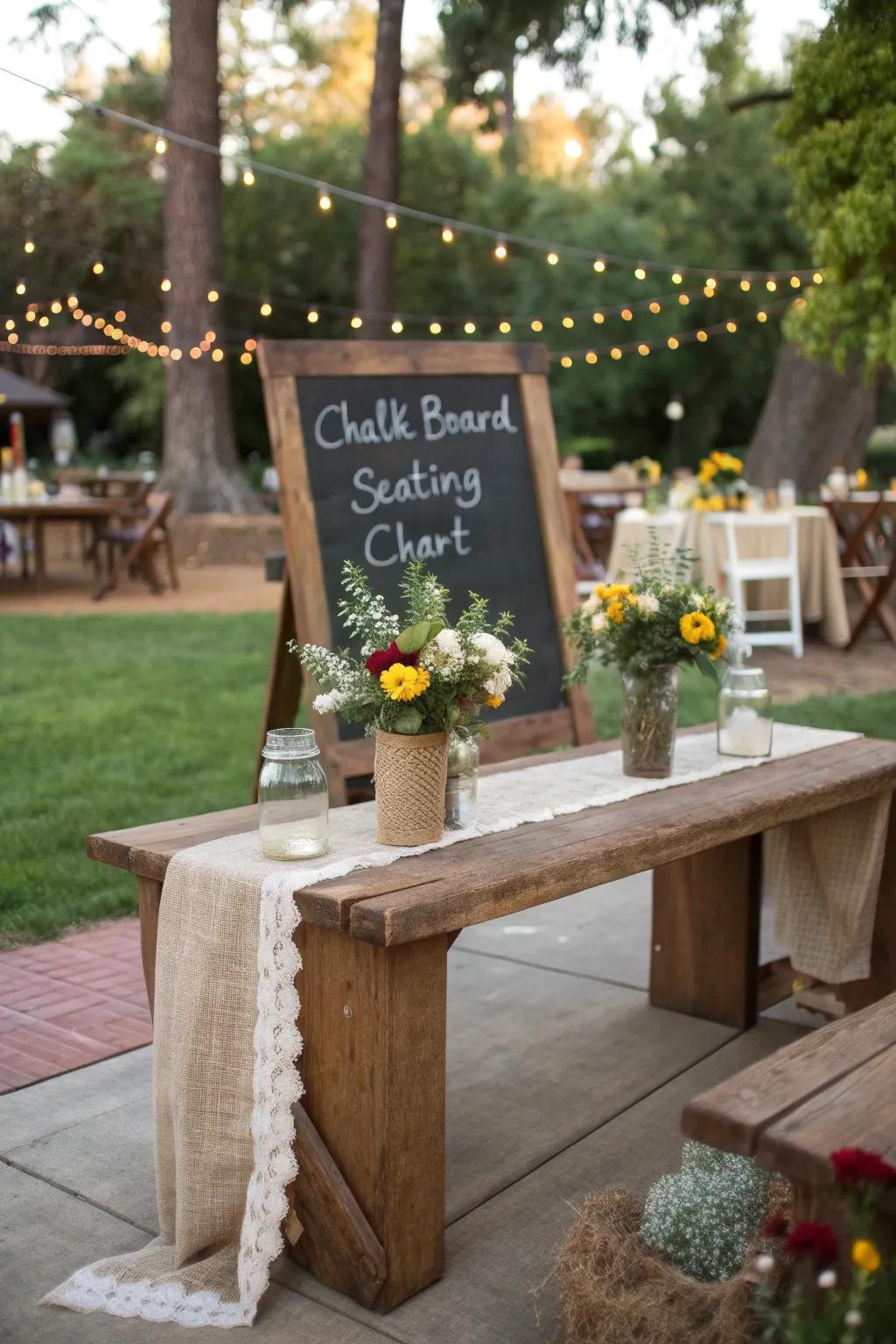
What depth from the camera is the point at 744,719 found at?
3.24m

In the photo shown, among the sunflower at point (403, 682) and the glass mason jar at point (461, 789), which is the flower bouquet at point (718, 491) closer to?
the glass mason jar at point (461, 789)

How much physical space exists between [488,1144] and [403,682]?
44.9 inches

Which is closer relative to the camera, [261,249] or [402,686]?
[402,686]

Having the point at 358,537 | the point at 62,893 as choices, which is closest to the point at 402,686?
the point at 358,537

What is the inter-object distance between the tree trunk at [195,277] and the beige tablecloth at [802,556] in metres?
7.39

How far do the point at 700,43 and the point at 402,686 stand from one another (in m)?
16.0

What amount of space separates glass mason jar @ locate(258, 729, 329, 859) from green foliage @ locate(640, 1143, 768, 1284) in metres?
0.82

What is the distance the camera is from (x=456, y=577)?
385cm

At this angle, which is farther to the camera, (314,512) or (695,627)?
(314,512)

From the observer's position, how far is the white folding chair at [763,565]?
898cm

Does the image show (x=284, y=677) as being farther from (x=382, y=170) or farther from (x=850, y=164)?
(x=382, y=170)

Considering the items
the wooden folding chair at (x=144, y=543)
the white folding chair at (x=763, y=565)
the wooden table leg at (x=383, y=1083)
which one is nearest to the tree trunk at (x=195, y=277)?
the wooden folding chair at (x=144, y=543)

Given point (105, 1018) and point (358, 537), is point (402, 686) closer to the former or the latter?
point (358, 537)

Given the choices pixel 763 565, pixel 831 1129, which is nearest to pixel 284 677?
pixel 831 1129
